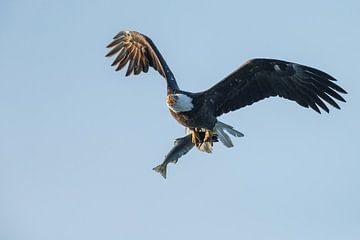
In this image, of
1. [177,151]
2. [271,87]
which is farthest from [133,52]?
[271,87]

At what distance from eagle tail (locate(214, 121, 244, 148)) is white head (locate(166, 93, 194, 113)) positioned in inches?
18.3

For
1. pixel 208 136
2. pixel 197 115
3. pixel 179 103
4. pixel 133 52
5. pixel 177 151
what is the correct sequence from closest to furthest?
pixel 179 103 < pixel 197 115 < pixel 208 136 < pixel 177 151 < pixel 133 52

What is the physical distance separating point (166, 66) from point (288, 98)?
4.82ft

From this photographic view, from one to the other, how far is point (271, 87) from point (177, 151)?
1.31m

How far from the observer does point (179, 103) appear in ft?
46.3

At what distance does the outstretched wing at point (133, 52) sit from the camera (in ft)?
51.2

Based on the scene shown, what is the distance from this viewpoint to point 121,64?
15961 mm

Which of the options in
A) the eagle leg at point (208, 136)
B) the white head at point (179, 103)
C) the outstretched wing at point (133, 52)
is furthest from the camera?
the outstretched wing at point (133, 52)

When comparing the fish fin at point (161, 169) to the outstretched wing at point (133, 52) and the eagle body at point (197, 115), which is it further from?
the outstretched wing at point (133, 52)

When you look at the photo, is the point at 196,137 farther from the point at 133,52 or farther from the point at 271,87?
the point at 133,52

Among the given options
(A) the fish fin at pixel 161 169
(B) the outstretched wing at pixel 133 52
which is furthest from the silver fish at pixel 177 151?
(B) the outstretched wing at pixel 133 52

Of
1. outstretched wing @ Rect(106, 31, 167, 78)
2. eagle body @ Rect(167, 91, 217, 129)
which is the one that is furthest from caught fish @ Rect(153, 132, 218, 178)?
outstretched wing @ Rect(106, 31, 167, 78)

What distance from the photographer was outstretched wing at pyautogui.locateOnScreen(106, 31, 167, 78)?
51.2 ft

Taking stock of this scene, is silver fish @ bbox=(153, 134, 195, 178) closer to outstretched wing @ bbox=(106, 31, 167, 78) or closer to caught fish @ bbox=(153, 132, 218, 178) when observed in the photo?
caught fish @ bbox=(153, 132, 218, 178)
